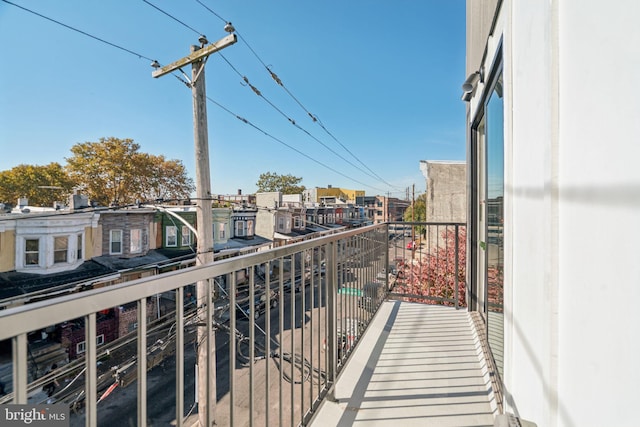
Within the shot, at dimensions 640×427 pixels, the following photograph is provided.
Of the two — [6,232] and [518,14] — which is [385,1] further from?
[6,232]

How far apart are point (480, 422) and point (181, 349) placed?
1.59m

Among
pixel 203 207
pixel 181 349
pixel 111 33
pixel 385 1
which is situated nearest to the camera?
pixel 181 349

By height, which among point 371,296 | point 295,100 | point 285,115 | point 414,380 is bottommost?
point 414,380

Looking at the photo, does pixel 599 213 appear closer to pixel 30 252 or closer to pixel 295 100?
pixel 295 100

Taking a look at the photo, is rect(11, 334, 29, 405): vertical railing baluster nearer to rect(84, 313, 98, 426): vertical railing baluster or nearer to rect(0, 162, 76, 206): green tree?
rect(84, 313, 98, 426): vertical railing baluster

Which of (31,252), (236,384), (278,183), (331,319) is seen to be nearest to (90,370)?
(236,384)

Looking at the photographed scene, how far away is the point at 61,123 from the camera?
49.1ft

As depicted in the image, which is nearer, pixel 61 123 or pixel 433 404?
pixel 433 404

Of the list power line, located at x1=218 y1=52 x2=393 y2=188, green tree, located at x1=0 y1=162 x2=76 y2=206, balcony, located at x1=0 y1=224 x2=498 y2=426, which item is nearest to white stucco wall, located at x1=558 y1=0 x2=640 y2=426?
balcony, located at x1=0 y1=224 x2=498 y2=426

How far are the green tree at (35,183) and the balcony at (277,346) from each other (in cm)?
2014

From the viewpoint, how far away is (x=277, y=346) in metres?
1.44

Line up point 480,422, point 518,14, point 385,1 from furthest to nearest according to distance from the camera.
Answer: point 385,1
point 480,422
point 518,14

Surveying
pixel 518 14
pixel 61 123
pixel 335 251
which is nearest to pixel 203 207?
pixel 335 251

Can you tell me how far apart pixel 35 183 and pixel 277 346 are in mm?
22146
